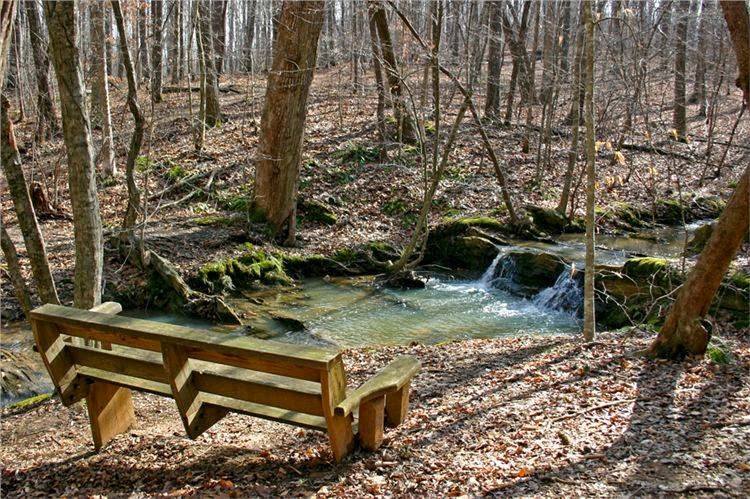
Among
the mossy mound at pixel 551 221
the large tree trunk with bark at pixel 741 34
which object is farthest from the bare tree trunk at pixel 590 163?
the mossy mound at pixel 551 221

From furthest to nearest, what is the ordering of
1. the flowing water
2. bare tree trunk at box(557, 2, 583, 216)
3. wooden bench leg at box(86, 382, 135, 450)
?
1. bare tree trunk at box(557, 2, 583, 216)
2. the flowing water
3. wooden bench leg at box(86, 382, 135, 450)

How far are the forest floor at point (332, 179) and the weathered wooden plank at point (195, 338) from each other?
634cm

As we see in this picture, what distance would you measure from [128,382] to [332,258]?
28.0 feet

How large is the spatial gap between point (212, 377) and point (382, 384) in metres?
1.28

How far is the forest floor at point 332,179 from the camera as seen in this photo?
12969 mm

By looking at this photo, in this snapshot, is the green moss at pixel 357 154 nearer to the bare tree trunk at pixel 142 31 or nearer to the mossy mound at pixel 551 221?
the mossy mound at pixel 551 221

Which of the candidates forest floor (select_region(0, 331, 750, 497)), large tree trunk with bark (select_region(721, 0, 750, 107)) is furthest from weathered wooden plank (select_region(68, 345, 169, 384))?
large tree trunk with bark (select_region(721, 0, 750, 107))

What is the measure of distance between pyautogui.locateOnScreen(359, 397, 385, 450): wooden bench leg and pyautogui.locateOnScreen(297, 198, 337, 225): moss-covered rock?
34.9 feet

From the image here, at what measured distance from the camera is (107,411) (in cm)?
526

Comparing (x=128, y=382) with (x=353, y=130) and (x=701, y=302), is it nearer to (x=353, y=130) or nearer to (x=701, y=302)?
(x=701, y=302)

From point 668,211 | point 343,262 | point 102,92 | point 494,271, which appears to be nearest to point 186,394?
point 343,262

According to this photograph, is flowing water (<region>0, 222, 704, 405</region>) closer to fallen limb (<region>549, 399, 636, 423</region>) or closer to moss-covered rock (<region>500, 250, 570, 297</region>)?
moss-covered rock (<region>500, 250, 570, 297</region>)

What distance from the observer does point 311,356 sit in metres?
3.90

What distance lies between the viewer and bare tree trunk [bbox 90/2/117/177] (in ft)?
45.7
